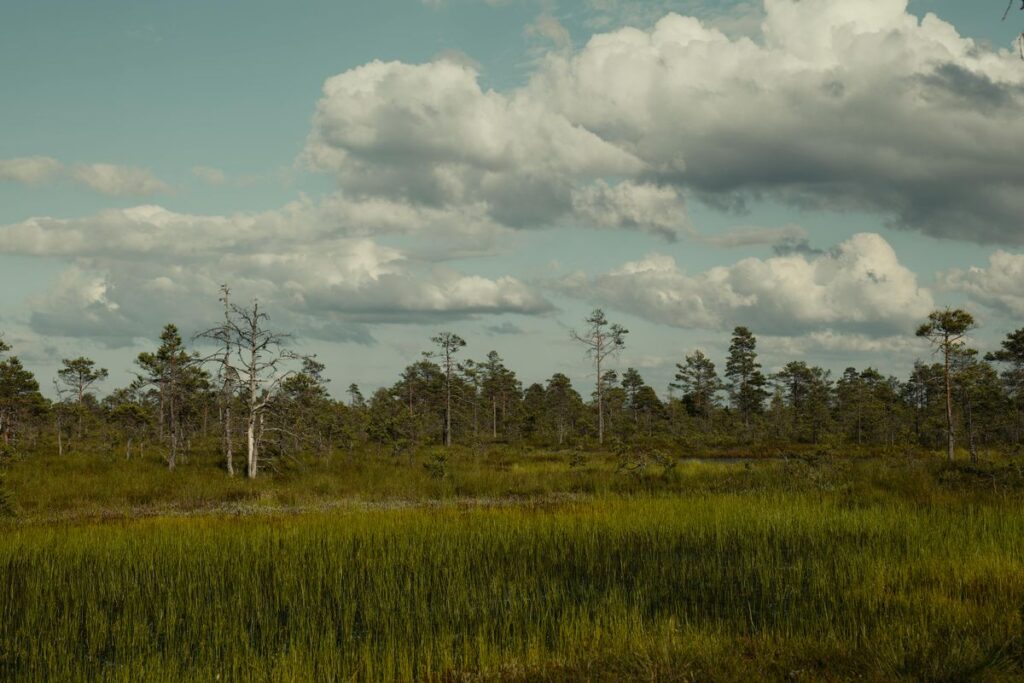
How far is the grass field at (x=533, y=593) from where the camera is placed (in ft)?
24.0

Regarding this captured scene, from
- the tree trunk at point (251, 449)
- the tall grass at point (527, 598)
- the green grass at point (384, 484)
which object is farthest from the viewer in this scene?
the tree trunk at point (251, 449)

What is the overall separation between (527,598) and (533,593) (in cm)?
41

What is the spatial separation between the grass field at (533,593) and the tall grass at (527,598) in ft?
0.14

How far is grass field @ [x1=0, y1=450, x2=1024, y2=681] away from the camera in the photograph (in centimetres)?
733

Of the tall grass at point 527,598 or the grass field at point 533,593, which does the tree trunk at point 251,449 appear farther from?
the tall grass at point 527,598

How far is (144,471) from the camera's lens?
27.9 meters

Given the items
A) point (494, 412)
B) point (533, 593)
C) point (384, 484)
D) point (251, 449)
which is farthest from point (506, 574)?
point (494, 412)

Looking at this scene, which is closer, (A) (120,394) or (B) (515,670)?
(B) (515,670)

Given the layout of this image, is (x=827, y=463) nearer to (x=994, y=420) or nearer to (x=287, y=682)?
(x=287, y=682)

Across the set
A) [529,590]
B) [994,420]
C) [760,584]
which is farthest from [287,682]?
[994,420]

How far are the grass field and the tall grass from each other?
0.14ft

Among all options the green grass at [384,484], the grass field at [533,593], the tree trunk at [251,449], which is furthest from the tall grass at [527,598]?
the tree trunk at [251,449]

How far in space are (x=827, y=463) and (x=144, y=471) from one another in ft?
92.1

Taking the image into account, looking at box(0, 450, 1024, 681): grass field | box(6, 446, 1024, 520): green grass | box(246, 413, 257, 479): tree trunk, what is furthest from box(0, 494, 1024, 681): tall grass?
box(246, 413, 257, 479): tree trunk
